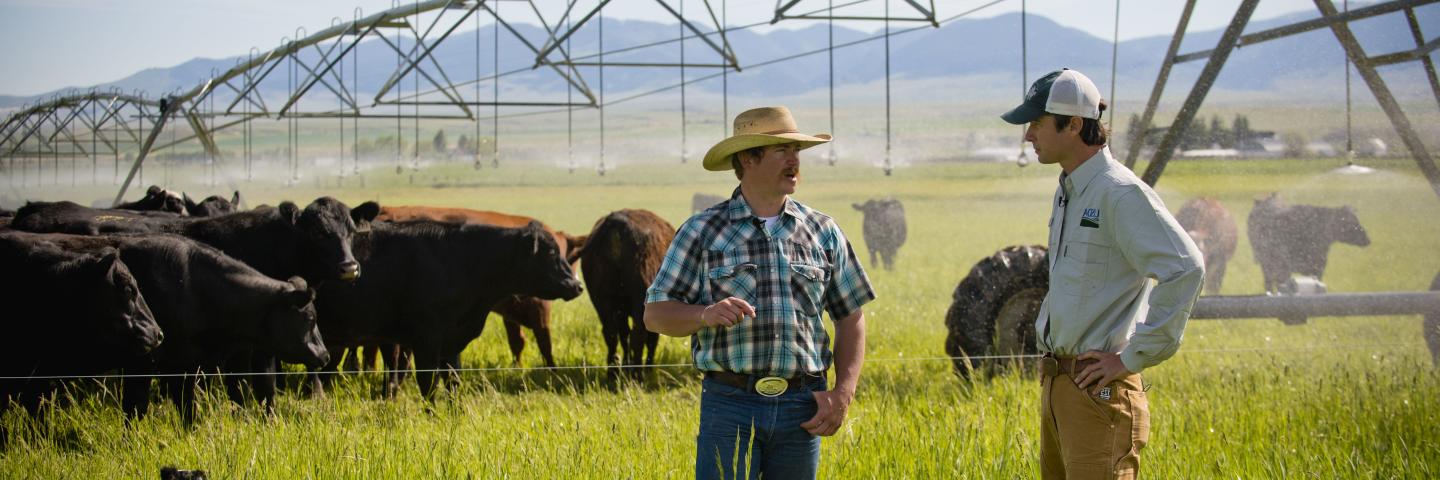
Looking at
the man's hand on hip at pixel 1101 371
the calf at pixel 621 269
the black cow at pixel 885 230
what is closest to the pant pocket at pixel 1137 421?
the man's hand on hip at pixel 1101 371

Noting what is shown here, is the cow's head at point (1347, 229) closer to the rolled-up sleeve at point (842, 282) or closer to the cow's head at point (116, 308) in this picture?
the rolled-up sleeve at point (842, 282)

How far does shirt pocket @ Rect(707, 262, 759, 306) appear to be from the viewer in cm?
410

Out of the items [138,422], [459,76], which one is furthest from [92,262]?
[459,76]

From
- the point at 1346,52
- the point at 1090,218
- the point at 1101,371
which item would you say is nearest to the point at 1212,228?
the point at 1346,52

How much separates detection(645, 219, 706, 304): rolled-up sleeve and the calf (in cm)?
735

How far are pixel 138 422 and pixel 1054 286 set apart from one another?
18.1 feet

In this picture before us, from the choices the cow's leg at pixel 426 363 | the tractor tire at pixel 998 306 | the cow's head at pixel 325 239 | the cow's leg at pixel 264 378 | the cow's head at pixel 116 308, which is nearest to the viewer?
the cow's head at pixel 116 308

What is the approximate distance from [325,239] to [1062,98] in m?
7.15

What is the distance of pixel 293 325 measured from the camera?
855 centimetres

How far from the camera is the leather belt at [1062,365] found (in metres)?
4.18

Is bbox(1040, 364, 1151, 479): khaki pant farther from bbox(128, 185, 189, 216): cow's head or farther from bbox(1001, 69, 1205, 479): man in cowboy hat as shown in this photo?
bbox(128, 185, 189, 216): cow's head

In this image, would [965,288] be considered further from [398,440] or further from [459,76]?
[459,76]

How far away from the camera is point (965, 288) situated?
30.6 ft

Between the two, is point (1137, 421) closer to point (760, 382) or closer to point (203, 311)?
point (760, 382)
